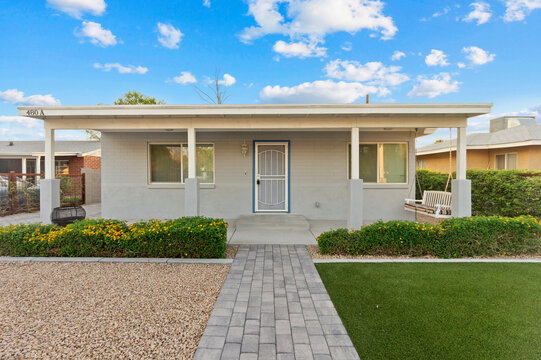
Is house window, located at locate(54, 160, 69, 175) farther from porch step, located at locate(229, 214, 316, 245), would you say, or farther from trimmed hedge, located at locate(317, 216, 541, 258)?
trimmed hedge, located at locate(317, 216, 541, 258)

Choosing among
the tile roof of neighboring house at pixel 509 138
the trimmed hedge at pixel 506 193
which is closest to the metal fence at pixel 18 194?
the trimmed hedge at pixel 506 193

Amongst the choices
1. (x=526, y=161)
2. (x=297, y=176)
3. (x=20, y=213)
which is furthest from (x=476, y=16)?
(x=20, y=213)

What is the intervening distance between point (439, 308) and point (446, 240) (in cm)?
229

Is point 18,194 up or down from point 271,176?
down

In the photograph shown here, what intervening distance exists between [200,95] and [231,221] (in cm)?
963

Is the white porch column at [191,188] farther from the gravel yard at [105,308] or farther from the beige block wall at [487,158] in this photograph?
the beige block wall at [487,158]

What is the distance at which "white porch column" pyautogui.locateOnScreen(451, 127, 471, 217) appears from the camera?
6176 mm

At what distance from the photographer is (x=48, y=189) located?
6586 mm

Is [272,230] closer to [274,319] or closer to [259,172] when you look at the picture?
[259,172]

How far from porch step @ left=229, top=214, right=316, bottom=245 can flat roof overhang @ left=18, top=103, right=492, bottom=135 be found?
260 centimetres

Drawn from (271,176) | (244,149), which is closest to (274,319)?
(271,176)

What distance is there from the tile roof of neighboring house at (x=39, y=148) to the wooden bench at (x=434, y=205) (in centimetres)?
1902

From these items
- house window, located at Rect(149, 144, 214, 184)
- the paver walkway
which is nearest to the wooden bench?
the paver walkway

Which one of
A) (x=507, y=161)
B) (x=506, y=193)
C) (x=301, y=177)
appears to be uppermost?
A: (x=507, y=161)
